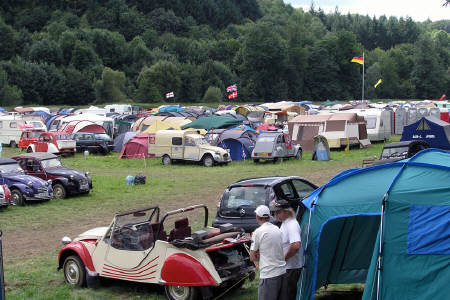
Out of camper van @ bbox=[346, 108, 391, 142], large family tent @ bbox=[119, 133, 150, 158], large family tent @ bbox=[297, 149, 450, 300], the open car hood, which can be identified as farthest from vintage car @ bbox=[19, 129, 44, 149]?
large family tent @ bbox=[297, 149, 450, 300]

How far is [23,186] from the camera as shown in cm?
1777

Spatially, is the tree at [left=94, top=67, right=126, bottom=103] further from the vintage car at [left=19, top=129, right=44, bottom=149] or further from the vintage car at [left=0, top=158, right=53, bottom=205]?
the vintage car at [left=0, top=158, right=53, bottom=205]

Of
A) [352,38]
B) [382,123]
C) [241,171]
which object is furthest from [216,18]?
[241,171]

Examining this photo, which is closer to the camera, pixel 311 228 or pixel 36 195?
pixel 311 228

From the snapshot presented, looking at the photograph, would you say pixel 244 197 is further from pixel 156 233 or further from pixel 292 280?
pixel 292 280

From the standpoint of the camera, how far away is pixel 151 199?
60.3ft

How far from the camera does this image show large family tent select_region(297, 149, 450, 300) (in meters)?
6.51

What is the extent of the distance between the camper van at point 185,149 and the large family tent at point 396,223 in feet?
62.1

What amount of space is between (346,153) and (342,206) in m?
23.5

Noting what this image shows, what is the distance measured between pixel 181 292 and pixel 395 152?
48.8 feet

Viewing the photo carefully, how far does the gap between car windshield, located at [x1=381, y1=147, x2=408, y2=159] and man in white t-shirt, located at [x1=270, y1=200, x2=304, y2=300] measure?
1427cm

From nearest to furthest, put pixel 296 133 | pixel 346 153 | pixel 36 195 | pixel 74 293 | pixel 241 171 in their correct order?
pixel 74 293 < pixel 36 195 < pixel 241 171 < pixel 346 153 < pixel 296 133

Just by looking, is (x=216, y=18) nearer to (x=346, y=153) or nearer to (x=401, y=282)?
(x=346, y=153)

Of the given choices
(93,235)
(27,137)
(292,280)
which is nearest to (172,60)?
(27,137)
